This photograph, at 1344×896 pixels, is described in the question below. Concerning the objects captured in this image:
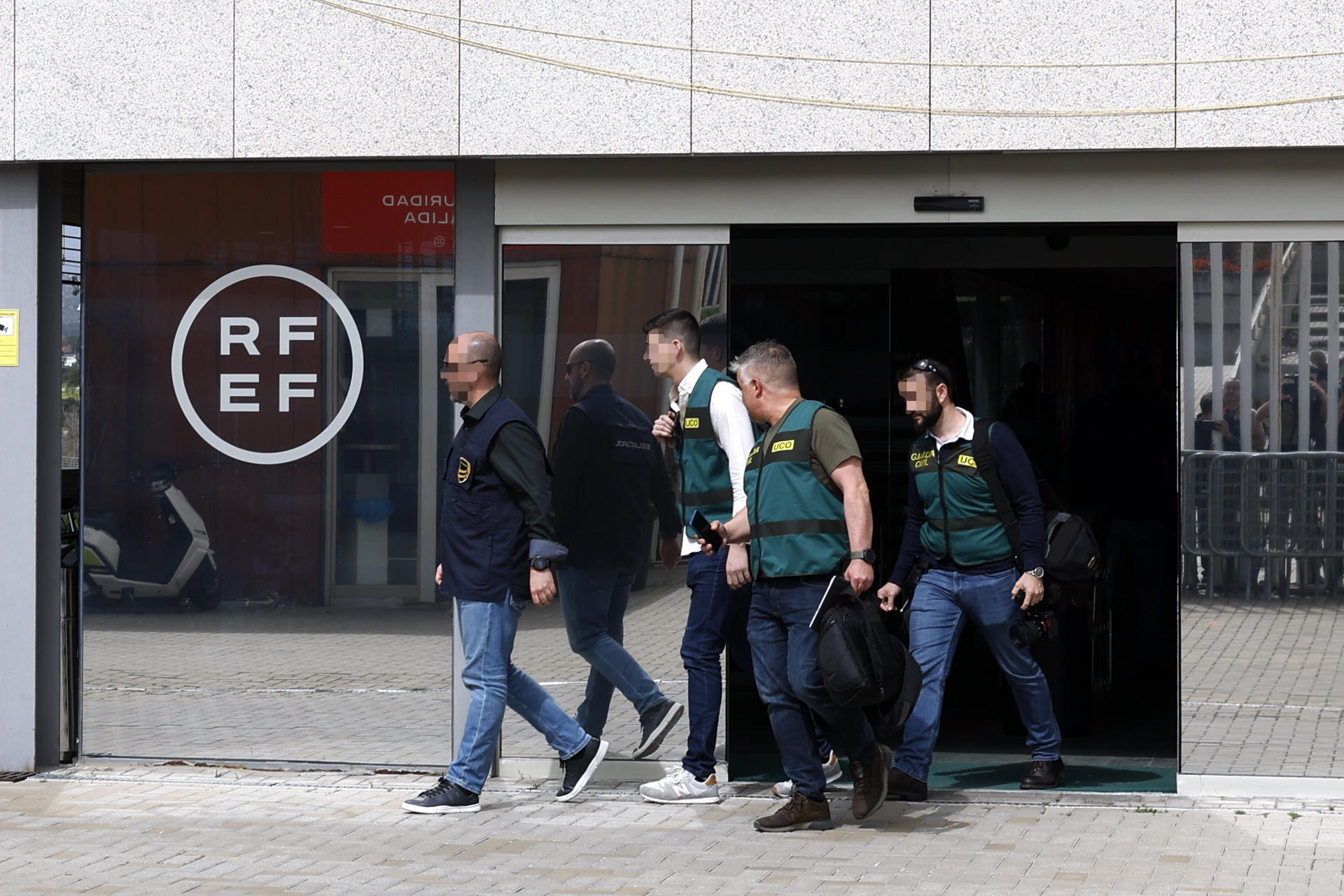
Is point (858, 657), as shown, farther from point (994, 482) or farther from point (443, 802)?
point (443, 802)

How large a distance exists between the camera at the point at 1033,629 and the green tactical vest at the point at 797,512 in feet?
3.12

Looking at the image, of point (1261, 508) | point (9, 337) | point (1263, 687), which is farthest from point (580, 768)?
point (9, 337)

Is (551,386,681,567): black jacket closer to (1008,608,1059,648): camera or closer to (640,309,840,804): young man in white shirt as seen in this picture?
(640,309,840,804): young man in white shirt

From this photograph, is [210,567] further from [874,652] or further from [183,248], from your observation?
[874,652]

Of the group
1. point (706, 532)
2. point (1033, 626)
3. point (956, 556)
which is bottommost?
point (1033, 626)

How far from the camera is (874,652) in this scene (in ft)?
19.7

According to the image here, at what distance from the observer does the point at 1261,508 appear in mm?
6688

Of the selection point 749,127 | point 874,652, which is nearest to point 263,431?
point 749,127

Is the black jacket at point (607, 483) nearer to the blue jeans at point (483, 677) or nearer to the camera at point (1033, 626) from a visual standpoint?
the blue jeans at point (483, 677)

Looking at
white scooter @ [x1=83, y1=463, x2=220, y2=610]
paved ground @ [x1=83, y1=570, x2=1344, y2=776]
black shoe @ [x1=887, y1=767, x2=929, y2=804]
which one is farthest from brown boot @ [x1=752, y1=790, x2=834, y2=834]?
white scooter @ [x1=83, y1=463, x2=220, y2=610]

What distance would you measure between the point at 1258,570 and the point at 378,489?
3.83 m

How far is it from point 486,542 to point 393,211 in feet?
5.67

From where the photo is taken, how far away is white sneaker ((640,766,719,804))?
679 centimetres

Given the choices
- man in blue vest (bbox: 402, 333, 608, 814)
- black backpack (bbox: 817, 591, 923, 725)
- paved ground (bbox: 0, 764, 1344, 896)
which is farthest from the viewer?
man in blue vest (bbox: 402, 333, 608, 814)
